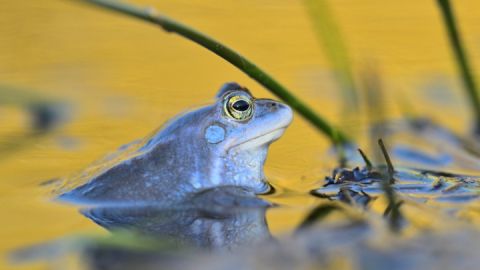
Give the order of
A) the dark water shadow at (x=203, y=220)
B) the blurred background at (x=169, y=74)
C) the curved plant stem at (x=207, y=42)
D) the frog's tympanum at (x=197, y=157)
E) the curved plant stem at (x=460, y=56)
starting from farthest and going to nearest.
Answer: the blurred background at (x=169, y=74) < the frog's tympanum at (x=197, y=157) < the curved plant stem at (x=460, y=56) < the dark water shadow at (x=203, y=220) < the curved plant stem at (x=207, y=42)

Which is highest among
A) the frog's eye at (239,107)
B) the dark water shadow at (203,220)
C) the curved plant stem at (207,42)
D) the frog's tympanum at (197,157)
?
the curved plant stem at (207,42)

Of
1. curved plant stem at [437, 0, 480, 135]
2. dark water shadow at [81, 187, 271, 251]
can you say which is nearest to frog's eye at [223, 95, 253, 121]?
dark water shadow at [81, 187, 271, 251]

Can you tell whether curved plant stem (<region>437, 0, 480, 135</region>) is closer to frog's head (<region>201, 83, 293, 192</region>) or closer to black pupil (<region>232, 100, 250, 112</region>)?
frog's head (<region>201, 83, 293, 192</region>)

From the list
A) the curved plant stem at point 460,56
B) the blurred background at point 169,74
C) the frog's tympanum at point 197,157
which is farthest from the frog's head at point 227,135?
the curved plant stem at point 460,56

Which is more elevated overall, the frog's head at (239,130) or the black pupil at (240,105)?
the black pupil at (240,105)

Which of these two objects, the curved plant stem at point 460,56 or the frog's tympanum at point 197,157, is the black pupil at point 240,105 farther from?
the curved plant stem at point 460,56

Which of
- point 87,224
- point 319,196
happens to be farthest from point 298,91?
point 87,224

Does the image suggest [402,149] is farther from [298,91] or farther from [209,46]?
[209,46]
